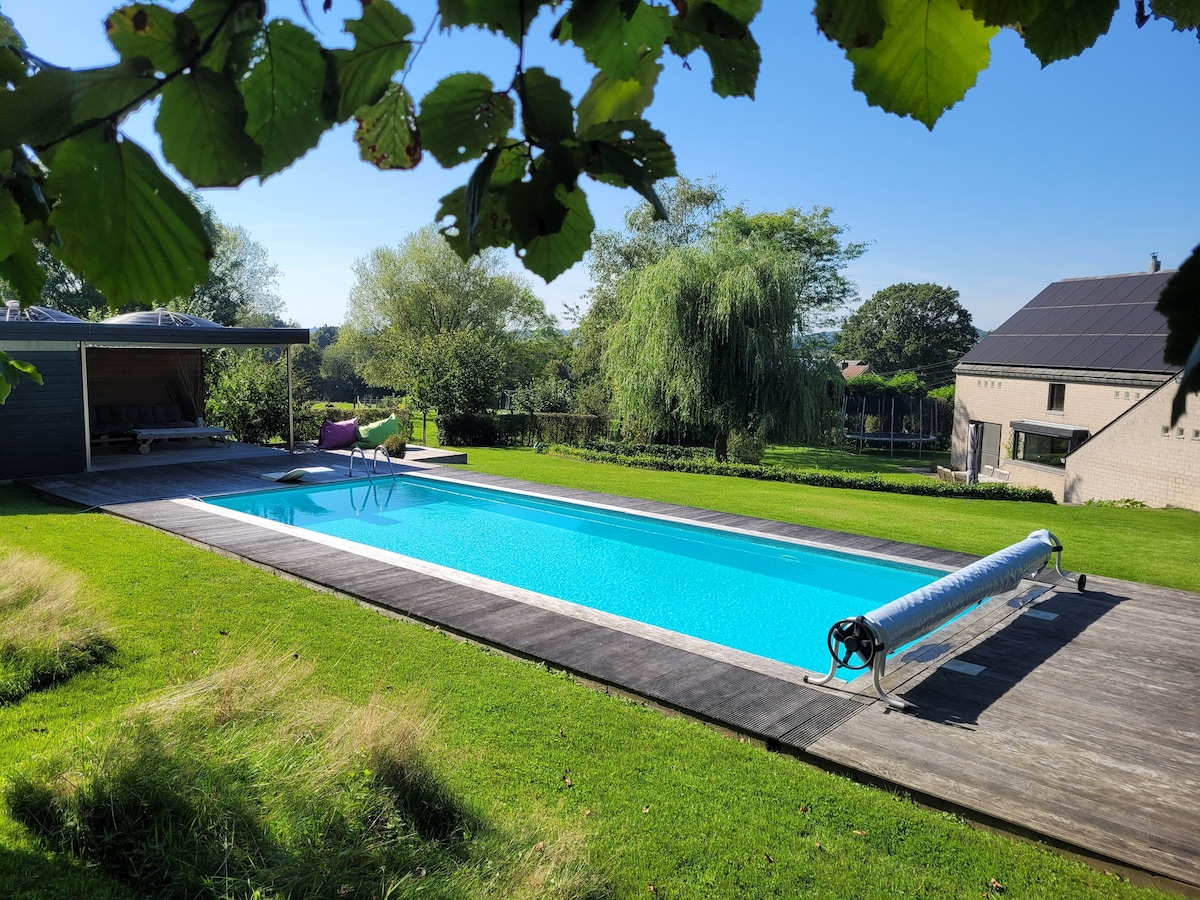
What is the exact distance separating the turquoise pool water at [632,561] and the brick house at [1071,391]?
29.6 feet

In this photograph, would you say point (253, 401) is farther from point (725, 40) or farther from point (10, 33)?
point (725, 40)

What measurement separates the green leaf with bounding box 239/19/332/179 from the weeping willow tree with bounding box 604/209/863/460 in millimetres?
17320

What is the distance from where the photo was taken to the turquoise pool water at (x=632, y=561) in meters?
7.94

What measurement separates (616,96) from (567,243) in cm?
18

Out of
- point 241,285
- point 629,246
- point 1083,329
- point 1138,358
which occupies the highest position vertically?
point 629,246

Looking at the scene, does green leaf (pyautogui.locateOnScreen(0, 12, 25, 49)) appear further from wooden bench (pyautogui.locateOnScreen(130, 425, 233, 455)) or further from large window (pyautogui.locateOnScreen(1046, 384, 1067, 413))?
large window (pyautogui.locateOnScreen(1046, 384, 1067, 413))

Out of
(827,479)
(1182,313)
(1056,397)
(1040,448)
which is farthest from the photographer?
(1040,448)

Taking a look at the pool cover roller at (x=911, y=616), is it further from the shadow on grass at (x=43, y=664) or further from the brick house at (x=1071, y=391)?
the brick house at (x=1071, y=391)

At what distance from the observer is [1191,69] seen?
2.55 feet

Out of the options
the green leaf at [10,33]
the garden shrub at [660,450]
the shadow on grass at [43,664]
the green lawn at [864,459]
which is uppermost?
the green leaf at [10,33]

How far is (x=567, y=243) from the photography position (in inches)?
29.5

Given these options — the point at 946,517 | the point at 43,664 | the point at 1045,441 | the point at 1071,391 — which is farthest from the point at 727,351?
the point at 43,664

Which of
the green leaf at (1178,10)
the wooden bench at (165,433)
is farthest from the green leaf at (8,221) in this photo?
the wooden bench at (165,433)

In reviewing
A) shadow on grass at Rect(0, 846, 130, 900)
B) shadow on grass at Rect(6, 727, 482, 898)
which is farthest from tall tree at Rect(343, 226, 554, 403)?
shadow on grass at Rect(0, 846, 130, 900)
